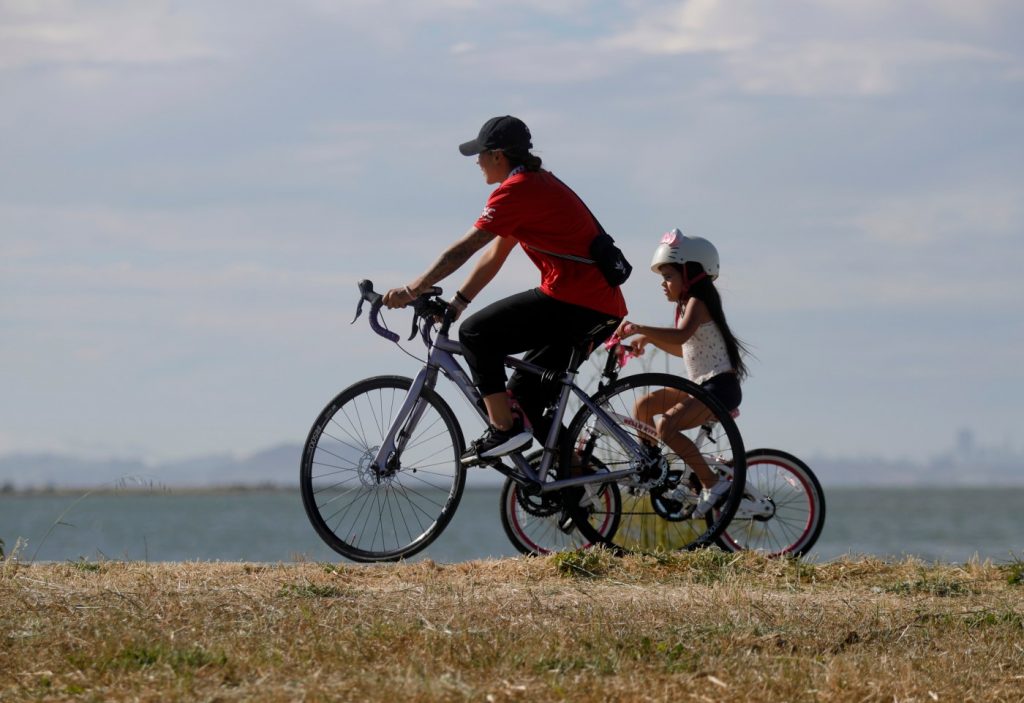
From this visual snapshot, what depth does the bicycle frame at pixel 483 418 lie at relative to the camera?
7.76 meters

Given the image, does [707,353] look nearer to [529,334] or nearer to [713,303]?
[713,303]

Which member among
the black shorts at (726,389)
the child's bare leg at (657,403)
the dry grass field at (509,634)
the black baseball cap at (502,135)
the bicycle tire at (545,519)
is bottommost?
the dry grass field at (509,634)

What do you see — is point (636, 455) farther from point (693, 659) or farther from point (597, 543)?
point (693, 659)

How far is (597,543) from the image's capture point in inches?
315

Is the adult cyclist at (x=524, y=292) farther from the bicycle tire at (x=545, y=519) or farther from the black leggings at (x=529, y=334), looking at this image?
the bicycle tire at (x=545, y=519)

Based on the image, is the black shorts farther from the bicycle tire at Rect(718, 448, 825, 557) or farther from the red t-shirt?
the red t-shirt

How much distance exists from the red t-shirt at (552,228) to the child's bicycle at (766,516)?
57.4 inches

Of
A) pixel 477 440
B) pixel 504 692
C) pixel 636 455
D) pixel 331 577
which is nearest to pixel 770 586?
pixel 636 455

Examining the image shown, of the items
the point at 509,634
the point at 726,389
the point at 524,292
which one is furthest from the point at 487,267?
the point at 509,634

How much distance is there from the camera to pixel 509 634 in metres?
5.85

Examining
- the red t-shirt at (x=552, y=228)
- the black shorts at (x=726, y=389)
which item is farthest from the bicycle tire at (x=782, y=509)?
the red t-shirt at (x=552, y=228)

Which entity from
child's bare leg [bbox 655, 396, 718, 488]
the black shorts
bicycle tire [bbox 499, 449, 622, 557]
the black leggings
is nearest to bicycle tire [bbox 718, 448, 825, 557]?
the black shorts

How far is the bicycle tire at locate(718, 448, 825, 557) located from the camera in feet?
28.9

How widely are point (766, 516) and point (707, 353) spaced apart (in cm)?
104
